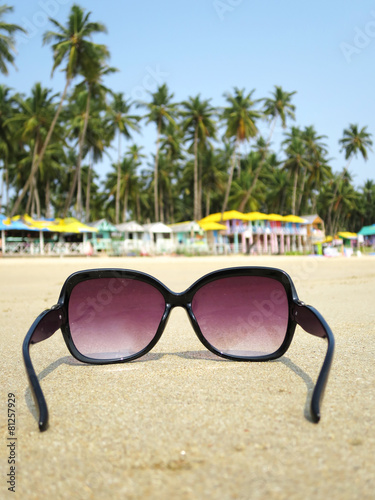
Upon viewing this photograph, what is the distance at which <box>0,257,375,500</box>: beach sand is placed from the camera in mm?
663

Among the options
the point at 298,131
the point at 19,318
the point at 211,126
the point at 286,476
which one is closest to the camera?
the point at 286,476

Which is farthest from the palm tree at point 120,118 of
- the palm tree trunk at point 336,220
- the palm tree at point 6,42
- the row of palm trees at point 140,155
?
the palm tree trunk at point 336,220

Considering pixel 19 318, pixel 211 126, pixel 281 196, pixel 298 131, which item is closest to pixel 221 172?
pixel 211 126

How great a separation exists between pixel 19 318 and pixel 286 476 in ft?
9.25

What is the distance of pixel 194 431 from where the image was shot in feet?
2.91

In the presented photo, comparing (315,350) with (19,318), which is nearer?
(315,350)

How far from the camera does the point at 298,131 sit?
47375 mm

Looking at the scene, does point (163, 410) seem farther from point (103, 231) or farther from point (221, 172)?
point (221, 172)

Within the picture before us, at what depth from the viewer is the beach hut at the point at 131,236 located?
1068 inches

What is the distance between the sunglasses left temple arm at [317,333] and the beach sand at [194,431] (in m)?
0.05

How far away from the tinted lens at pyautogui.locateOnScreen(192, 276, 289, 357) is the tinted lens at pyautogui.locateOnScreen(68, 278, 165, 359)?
8.2 inches

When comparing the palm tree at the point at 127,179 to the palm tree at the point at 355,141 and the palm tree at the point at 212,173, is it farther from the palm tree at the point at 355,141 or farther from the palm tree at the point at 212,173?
the palm tree at the point at 355,141

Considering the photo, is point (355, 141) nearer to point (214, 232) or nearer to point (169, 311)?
point (214, 232)

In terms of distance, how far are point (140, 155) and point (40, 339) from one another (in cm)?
4516
